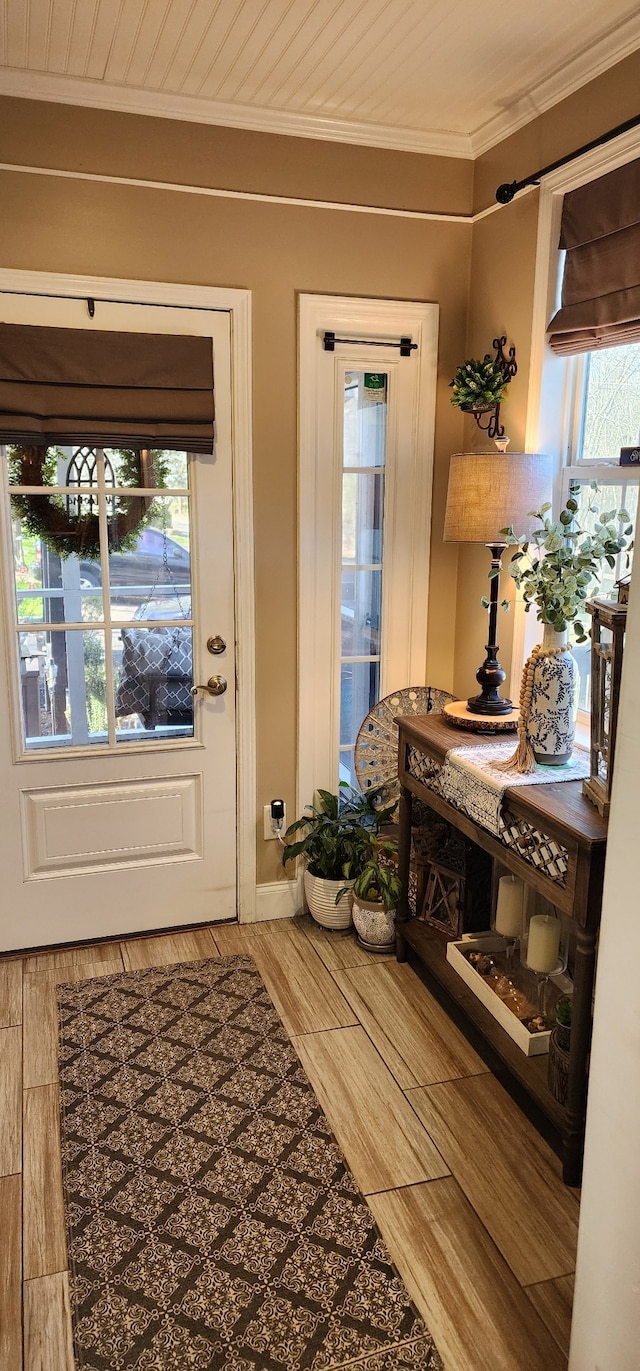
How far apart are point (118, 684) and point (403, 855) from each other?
1063 millimetres

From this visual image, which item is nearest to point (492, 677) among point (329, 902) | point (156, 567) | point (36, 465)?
point (329, 902)

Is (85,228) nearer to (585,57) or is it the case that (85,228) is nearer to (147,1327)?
(585,57)

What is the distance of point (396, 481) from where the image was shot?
123 inches

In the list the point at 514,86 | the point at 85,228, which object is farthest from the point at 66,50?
the point at 514,86

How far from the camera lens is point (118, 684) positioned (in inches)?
116

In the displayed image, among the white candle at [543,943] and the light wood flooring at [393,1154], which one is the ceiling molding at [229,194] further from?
the light wood flooring at [393,1154]

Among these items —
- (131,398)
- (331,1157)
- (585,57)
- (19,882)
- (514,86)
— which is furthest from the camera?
(19,882)

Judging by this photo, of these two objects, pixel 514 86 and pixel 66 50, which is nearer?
pixel 66 50

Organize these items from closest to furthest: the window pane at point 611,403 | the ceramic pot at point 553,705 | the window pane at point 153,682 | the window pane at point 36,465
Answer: the ceramic pot at point 553,705
the window pane at point 611,403
the window pane at point 36,465
the window pane at point 153,682

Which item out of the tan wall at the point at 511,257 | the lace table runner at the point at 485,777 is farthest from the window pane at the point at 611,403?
the lace table runner at the point at 485,777

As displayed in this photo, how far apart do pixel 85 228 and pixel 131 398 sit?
0.49 metres

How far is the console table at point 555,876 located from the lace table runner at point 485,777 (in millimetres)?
30

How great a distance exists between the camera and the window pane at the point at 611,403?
2.42m

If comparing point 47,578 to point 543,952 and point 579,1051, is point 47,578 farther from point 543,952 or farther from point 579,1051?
point 579,1051
